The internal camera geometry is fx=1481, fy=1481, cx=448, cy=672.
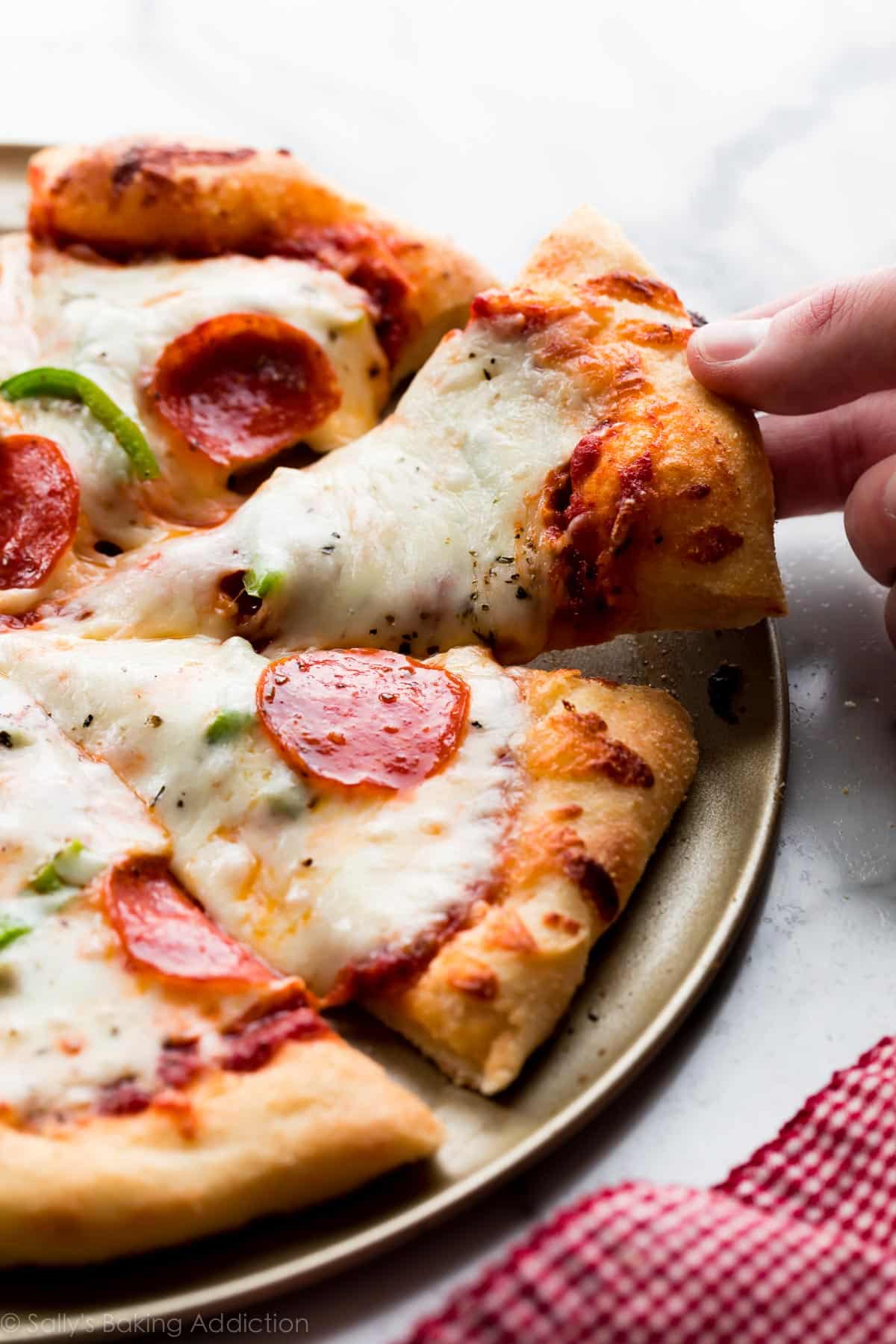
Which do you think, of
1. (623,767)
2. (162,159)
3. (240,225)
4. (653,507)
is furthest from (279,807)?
(162,159)

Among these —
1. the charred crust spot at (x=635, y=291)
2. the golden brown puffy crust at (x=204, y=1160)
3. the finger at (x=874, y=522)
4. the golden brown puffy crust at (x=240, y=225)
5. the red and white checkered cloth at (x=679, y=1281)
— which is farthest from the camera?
the golden brown puffy crust at (x=240, y=225)

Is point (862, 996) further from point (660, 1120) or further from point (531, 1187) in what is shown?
point (531, 1187)

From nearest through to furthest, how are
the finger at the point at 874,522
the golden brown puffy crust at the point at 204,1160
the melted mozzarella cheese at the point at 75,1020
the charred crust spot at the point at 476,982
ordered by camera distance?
the golden brown puffy crust at the point at 204,1160
the melted mozzarella cheese at the point at 75,1020
the charred crust spot at the point at 476,982
the finger at the point at 874,522

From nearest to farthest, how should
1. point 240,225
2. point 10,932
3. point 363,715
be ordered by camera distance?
point 10,932
point 363,715
point 240,225

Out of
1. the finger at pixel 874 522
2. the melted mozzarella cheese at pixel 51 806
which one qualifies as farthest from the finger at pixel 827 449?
the melted mozzarella cheese at pixel 51 806

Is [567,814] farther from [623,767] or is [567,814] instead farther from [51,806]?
[51,806]

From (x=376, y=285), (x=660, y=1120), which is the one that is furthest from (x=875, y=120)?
(x=660, y=1120)

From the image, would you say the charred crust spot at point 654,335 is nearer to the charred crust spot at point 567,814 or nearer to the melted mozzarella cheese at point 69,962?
the charred crust spot at point 567,814
